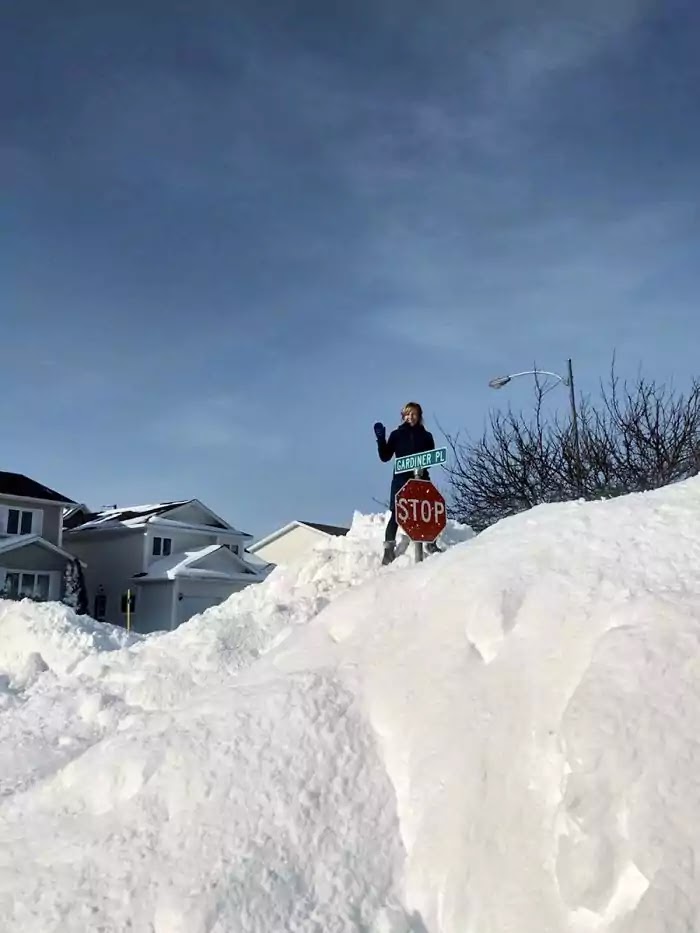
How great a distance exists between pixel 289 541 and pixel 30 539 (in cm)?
2005

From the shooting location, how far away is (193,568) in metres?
30.9

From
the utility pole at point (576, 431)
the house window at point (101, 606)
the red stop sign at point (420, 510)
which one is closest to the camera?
the red stop sign at point (420, 510)

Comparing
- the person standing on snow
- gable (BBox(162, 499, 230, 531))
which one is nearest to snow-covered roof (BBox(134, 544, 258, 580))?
gable (BBox(162, 499, 230, 531))

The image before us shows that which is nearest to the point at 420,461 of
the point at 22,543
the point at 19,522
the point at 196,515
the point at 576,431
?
the point at 576,431

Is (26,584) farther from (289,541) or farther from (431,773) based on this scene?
(431,773)

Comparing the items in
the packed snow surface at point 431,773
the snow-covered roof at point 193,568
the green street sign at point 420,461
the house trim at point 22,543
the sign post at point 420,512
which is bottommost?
the packed snow surface at point 431,773

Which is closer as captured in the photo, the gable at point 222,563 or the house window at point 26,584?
the house window at point 26,584

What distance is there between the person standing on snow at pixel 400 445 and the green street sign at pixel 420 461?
1.62 ft

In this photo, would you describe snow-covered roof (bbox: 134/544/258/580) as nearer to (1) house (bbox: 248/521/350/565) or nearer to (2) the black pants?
(1) house (bbox: 248/521/350/565)

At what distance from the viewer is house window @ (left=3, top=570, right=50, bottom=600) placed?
28067mm

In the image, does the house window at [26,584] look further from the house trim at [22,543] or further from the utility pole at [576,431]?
the utility pole at [576,431]

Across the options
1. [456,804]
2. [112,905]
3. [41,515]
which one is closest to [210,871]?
[112,905]

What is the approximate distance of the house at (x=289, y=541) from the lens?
149ft

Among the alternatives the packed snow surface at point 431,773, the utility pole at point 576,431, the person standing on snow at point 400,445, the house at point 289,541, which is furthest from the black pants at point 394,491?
the house at point 289,541
